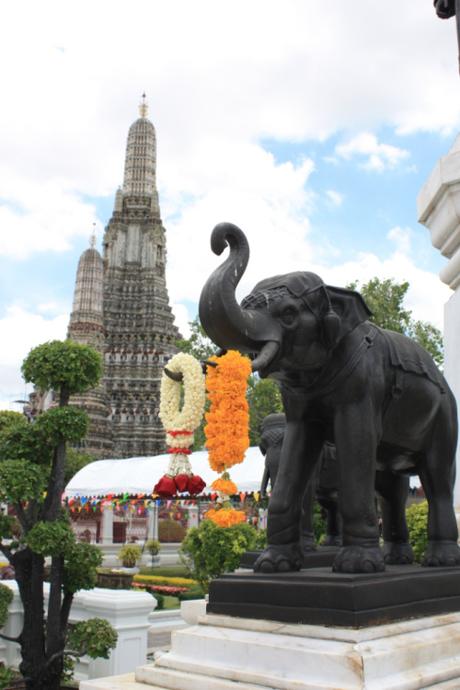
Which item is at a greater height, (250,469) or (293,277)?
(250,469)

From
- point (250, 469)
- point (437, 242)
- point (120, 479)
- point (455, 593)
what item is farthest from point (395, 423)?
point (120, 479)

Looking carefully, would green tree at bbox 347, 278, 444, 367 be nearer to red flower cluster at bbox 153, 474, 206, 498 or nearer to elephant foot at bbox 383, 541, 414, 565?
red flower cluster at bbox 153, 474, 206, 498

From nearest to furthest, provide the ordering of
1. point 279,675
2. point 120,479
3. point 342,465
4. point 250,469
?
point 279,675 → point 342,465 → point 250,469 → point 120,479

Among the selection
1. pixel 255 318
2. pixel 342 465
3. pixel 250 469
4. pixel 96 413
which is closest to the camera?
pixel 255 318

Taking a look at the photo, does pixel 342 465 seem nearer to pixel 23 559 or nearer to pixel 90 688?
pixel 90 688

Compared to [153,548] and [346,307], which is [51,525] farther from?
[153,548]

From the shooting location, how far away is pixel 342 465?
8.25 feet

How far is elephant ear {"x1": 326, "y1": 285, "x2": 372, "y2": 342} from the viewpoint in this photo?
8.66 feet

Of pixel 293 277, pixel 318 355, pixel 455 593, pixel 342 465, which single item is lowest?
pixel 455 593

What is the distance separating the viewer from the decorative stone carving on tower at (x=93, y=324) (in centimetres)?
4572

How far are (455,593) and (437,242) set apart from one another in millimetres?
3191

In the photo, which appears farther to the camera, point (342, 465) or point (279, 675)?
point (342, 465)

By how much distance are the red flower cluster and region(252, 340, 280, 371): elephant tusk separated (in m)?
14.7

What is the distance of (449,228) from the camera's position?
4945 mm
